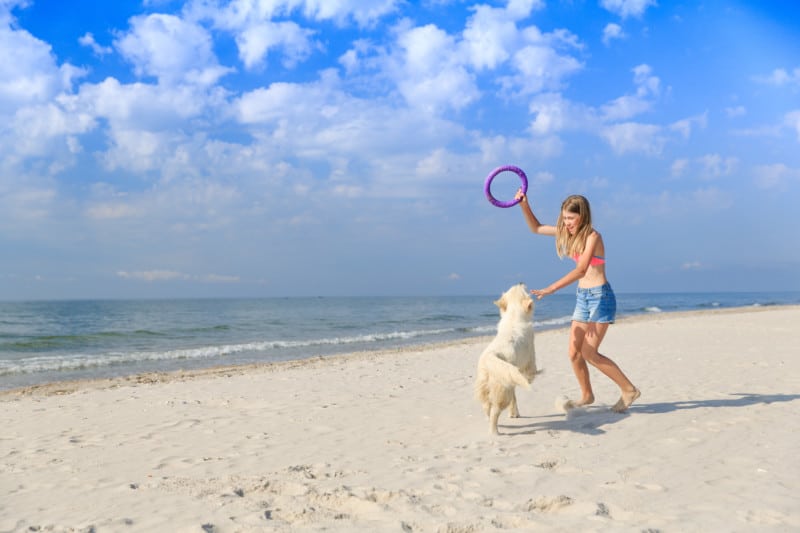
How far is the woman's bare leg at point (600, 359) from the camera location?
5.68 meters

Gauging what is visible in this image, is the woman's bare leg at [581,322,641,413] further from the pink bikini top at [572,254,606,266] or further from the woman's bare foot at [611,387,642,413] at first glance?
the pink bikini top at [572,254,606,266]

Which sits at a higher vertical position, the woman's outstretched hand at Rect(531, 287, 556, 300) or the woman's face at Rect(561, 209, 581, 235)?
the woman's face at Rect(561, 209, 581, 235)

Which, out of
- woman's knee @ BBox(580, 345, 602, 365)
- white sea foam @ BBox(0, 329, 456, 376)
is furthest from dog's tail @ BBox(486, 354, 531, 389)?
white sea foam @ BBox(0, 329, 456, 376)

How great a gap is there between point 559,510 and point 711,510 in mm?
865

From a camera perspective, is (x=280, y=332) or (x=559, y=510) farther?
(x=280, y=332)

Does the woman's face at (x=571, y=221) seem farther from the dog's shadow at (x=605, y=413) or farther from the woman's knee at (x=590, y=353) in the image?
the dog's shadow at (x=605, y=413)

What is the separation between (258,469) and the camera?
452 centimetres

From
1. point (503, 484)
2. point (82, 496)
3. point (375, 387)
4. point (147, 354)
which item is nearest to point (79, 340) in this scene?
point (147, 354)

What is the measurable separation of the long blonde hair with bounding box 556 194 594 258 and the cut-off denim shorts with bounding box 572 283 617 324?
421 mm

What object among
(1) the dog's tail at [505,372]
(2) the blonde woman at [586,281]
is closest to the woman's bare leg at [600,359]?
(2) the blonde woman at [586,281]

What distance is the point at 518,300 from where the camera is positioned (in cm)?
549

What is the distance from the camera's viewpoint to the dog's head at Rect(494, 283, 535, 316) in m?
5.43

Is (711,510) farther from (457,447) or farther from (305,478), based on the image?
(305,478)

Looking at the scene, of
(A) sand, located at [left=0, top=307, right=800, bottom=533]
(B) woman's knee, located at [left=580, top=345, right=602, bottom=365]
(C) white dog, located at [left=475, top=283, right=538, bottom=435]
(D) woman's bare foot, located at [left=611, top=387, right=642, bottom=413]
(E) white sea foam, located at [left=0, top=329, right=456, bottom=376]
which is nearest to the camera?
(A) sand, located at [left=0, top=307, right=800, bottom=533]
